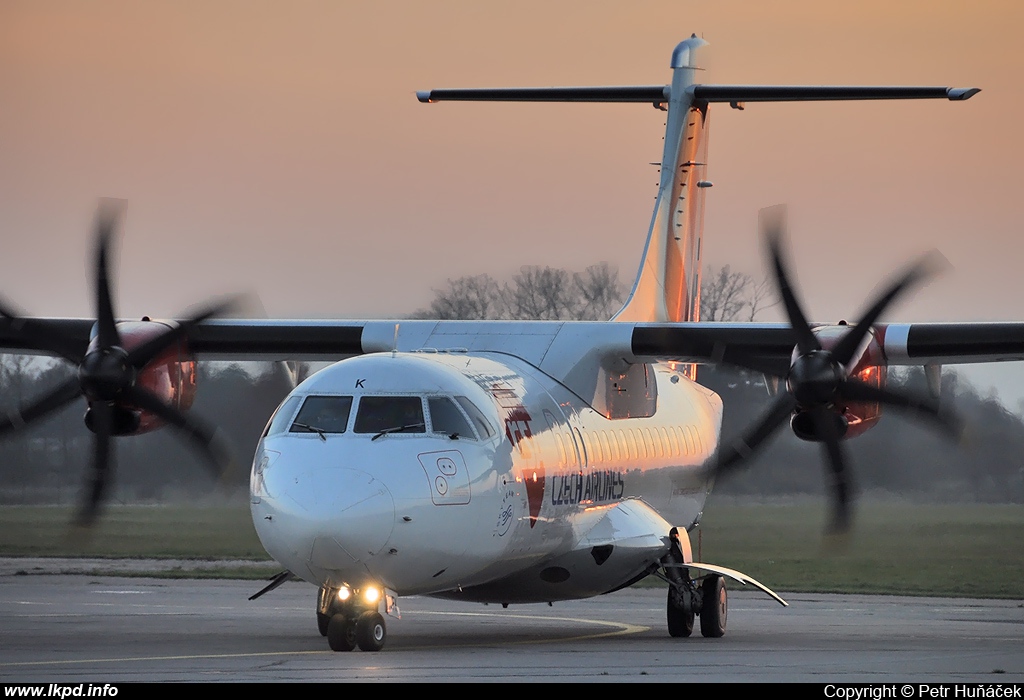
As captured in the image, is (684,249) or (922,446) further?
(922,446)

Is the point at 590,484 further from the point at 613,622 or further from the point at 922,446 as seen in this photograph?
the point at 922,446

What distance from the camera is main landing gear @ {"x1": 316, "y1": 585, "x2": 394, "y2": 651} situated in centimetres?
1337

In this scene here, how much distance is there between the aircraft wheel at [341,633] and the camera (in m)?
13.4

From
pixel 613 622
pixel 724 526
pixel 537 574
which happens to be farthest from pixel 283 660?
pixel 724 526

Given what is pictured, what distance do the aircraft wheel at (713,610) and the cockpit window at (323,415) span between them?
5.89 m

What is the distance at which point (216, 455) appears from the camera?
16344 millimetres

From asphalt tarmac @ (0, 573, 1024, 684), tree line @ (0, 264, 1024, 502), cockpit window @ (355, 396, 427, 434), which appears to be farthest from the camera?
tree line @ (0, 264, 1024, 502)

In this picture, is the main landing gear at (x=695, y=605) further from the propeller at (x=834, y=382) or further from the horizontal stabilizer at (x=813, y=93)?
the horizontal stabilizer at (x=813, y=93)

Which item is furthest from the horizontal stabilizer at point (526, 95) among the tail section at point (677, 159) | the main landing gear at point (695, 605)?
the main landing gear at point (695, 605)

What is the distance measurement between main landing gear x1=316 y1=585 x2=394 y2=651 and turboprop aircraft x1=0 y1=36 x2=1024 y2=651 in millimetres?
20

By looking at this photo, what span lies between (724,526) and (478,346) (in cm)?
1927

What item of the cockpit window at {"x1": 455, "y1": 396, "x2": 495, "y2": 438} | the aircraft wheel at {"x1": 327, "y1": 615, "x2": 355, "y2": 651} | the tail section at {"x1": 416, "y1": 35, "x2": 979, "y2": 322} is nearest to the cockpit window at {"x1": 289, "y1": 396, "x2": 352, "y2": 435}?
the cockpit window at {"x1": 455, "y1": 396, "x2": 495, "y2": 438}

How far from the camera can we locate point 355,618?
44.0ft

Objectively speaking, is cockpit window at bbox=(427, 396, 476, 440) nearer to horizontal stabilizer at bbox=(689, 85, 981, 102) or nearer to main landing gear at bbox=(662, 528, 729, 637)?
main landing gear at bbox=(662, 528, 729, 637)
